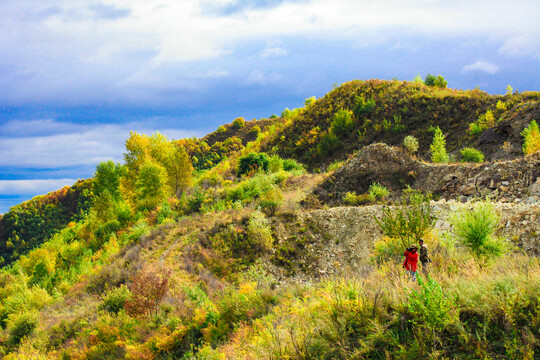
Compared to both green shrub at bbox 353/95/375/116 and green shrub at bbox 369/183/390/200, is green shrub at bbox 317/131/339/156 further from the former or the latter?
green shrub at bbox 369/183/390/200

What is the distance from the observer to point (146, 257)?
1294 centimetres

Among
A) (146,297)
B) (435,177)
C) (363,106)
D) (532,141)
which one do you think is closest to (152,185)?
(146,297)

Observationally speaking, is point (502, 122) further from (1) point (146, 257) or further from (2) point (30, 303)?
(2) point (30, 303)

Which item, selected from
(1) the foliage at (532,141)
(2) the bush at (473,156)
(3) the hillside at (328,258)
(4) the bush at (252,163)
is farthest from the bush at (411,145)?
(4) the bush at (252,163)

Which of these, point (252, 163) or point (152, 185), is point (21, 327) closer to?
point (152, 185)

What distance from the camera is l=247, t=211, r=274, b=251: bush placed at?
11.7 metres

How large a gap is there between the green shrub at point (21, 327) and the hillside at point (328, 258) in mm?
71

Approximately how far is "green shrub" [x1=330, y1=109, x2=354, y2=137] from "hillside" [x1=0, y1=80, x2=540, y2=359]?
168mm

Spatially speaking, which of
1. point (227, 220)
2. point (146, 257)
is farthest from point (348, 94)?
point (146, 257)

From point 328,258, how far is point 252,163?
Answer: 58.5 feet

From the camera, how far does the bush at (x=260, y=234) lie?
11719 millimetres

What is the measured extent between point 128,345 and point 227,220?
715 cm

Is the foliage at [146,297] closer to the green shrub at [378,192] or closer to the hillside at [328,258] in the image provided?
the hillside at [328,258]

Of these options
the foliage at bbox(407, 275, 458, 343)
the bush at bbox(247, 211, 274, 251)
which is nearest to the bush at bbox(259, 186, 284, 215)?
the bush at bbox(247, 211, 274, 251)
